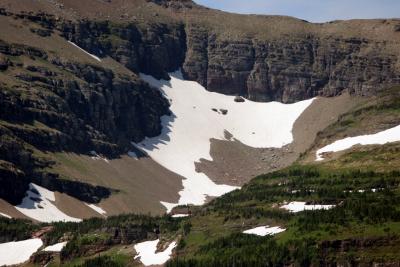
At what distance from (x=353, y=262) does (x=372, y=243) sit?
6022mm

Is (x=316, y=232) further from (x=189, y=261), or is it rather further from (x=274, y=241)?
(x=189, y=261)

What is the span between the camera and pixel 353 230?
630 feet

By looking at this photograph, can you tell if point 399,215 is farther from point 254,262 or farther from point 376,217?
point 254,262

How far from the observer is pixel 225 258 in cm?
19338

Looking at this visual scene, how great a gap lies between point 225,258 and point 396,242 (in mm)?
29341

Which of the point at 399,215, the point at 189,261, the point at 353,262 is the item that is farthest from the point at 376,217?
the point at 189,261

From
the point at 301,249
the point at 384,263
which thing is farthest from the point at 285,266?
the point at 384,263

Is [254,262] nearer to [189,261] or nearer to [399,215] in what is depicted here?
[189,261]

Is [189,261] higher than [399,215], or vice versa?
[399,215]

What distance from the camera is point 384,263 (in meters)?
178

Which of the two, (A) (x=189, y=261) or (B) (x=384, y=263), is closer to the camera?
(B) (x=384, y=263)

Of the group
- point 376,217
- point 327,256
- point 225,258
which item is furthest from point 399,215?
point 225,258

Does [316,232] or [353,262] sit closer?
[353,262]

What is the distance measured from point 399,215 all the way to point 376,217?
4.04 m
